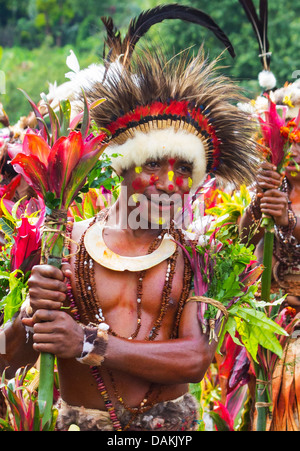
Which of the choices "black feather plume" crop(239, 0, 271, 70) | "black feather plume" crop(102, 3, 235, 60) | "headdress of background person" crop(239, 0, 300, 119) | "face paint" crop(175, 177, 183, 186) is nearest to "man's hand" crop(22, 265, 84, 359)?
"face paint" crop(175, 177, 183, 186)

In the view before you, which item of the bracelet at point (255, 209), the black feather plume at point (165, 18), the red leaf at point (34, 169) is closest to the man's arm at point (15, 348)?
the red leaf at point (34, 169)

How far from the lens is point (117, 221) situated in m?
3.27

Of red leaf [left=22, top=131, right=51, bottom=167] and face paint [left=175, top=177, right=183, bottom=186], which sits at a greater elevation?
red leaf [left=22, top=131, right=51, bottom=167]

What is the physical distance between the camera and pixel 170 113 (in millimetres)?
3189

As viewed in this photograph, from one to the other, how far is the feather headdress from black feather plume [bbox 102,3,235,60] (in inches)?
9.1

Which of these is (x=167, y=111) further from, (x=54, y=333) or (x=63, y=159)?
(x=54, y=333)

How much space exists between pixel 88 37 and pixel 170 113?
25.3m

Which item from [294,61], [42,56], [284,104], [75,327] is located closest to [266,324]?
[75,327]

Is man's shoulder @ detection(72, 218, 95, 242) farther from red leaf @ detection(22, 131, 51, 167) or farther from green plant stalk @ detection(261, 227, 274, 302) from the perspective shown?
green plant stalk @ detection(261, 227, 274, 302)

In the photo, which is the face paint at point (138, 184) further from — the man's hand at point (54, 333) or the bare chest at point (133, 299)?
the man's hand at point (54, 333)

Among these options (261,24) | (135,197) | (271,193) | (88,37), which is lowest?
(135,197)

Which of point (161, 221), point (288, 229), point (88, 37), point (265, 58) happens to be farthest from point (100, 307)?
point (88, 37)

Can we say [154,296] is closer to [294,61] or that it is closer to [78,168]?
[78,168]

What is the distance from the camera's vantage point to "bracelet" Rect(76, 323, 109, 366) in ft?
9.21
